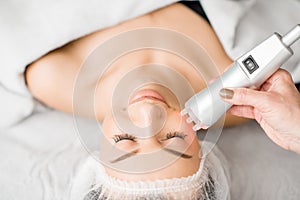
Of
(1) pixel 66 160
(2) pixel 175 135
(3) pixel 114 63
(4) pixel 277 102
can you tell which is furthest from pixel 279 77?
(1) pixel 66 160

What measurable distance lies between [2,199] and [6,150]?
0.48 ft

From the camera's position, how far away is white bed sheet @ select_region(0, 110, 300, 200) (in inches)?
47.9

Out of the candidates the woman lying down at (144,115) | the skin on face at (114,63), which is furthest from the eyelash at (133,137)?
the skin on face at (114,63)

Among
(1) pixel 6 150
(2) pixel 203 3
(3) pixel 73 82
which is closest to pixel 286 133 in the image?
(2) pixel 203 3

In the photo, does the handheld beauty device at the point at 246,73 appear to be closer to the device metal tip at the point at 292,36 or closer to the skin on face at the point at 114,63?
the device metal tip at the point at 292,36

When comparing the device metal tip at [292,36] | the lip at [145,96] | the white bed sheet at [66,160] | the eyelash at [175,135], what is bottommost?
the white bed sheet at [66,160]

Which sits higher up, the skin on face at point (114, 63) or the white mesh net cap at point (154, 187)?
the skin on face at point (114, 63)

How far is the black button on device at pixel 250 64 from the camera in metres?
0.93

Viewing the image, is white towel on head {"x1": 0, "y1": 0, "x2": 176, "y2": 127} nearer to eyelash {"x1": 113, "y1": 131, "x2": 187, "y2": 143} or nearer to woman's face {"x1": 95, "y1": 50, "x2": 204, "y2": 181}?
woman's face {"x1": 95, "y1": 50, "x2": 204, "y2": 181}

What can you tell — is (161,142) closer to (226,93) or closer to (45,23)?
(226,93)

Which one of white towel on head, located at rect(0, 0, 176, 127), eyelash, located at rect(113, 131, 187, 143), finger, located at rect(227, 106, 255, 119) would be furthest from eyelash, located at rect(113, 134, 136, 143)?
white towel on head, located at rect(0, 0, 176, 127)

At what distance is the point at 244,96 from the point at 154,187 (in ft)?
0.82

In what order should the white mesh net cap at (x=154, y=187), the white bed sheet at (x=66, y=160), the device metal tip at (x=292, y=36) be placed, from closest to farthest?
the device metal tip at (x=292, y=36) < the white mesh net cap at (x=154, y=187) < the white bed sheet at (x=66, y=160)

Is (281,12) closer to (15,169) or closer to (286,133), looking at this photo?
(286,133)
